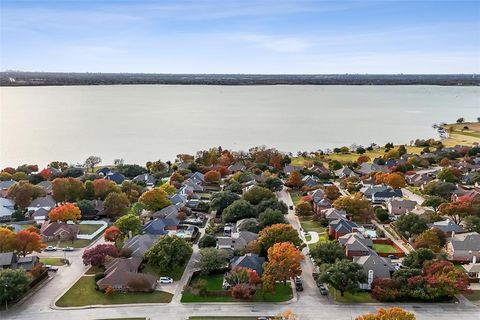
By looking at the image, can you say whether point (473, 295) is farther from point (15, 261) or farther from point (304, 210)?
point (15, 261)

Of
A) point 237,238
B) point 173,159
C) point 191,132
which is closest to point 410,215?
point 237,238

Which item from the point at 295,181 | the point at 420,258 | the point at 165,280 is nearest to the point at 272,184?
the point at 295,181

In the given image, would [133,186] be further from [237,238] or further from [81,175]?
[237,238]

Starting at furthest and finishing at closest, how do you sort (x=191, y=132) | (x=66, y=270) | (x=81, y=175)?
(x=191, y=132) < (x=81, y=175) < (x=66, y=270)

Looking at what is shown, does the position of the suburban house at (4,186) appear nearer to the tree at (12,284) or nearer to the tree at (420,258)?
the tree at (12,284)

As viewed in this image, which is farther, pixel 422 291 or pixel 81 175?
pixel 81 175

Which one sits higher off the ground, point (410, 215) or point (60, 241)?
point (410, 215)

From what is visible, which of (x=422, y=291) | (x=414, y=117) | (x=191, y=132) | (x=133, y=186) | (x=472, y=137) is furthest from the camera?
(x=414, y=117)
